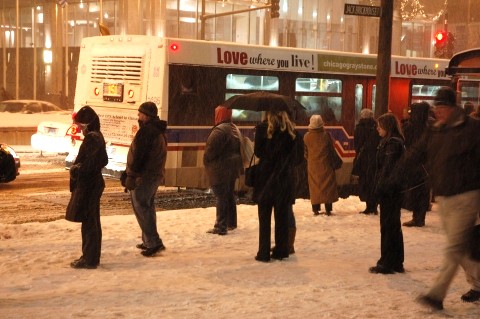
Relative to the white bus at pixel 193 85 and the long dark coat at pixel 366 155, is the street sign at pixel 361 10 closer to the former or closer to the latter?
the long dark coat at pixel 366 155

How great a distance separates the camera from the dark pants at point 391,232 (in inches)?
359

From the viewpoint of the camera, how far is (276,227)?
9719 millimetres

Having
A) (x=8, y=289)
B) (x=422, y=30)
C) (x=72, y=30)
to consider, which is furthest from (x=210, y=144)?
(x=422, y=30)

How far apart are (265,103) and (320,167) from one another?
3.38 m

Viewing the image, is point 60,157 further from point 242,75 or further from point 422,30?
point 422,30

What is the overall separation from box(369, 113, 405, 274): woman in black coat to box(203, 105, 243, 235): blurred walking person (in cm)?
268

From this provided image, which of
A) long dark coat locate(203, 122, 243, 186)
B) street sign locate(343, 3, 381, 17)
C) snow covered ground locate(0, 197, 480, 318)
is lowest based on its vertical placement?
snow covered ground locate(0, 197, 480, 318)

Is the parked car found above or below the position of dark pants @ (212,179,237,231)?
above

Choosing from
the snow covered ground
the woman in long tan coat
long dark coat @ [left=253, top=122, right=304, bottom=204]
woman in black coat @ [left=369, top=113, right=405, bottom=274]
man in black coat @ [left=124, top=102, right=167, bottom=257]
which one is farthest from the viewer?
the woman in long tan coat

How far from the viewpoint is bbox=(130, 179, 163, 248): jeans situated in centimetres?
986

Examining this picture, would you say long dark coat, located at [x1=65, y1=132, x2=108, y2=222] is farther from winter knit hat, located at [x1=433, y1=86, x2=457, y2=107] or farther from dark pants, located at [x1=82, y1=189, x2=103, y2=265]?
winter knit hat, located at [x1=433, y1=86, x2=457, y2=107]

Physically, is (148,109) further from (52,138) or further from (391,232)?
(52,138)

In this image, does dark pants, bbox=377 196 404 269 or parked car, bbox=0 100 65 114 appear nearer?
dark pants, bbox=377 196 404 269

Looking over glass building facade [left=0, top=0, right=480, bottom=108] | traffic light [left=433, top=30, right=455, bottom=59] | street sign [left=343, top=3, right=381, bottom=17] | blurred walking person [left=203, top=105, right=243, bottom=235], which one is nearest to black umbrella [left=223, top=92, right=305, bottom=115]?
blurred walking person [left=203, top=105, right=243, bottom=235]
